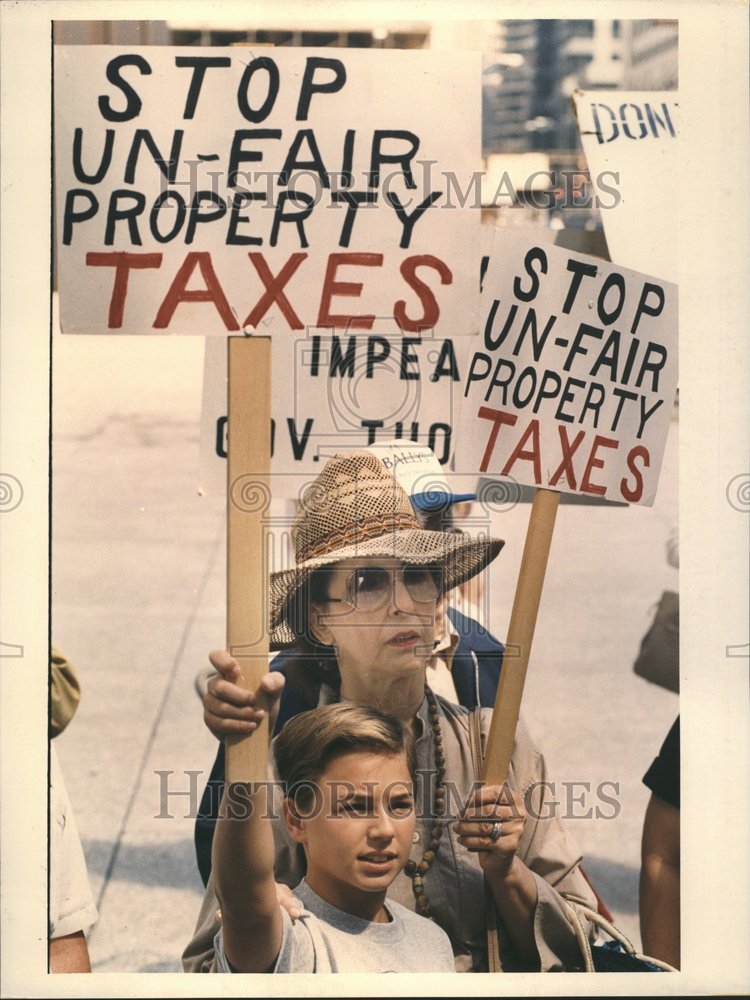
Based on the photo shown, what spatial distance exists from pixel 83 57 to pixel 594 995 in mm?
2262

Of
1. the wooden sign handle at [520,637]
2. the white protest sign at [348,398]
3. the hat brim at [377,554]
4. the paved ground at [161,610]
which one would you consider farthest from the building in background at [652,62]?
the hat brim at [377,554]

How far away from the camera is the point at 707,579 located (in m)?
4.05

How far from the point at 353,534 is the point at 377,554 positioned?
2.6 inches

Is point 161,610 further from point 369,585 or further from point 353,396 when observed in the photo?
point 353,396

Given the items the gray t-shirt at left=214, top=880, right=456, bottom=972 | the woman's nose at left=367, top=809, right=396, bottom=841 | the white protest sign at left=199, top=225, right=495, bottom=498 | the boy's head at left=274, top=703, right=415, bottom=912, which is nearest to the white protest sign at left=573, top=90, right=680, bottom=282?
the white protest sign at left=199, top=225, right=495, bottom=498

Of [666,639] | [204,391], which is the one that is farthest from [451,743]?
[204,391]

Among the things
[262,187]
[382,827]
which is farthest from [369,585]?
[262,187]

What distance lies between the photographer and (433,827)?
12.9 ft

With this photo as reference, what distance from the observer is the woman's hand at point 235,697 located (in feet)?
12.6

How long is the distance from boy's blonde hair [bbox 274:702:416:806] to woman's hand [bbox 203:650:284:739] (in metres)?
0.07

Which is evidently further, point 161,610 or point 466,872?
point 161,610

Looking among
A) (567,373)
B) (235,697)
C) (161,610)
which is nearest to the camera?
(235,697)

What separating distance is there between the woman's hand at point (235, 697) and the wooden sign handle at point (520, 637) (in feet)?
1.57

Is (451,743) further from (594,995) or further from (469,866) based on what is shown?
(594,995)
